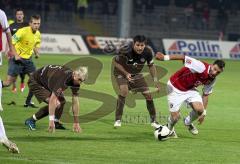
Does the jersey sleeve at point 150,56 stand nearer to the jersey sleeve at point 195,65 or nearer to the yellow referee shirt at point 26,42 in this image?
the jersey sleeve at point 195,65

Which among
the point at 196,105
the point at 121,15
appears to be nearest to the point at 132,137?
the point at 196,105

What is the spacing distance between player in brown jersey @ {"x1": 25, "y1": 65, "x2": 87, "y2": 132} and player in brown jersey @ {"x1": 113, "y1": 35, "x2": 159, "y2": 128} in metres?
1.78

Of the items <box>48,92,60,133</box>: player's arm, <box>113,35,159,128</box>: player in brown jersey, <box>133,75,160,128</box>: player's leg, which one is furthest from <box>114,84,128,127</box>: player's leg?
<box>48,92,60,133</box>: player's arm

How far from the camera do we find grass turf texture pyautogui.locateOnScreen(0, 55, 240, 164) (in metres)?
11.5

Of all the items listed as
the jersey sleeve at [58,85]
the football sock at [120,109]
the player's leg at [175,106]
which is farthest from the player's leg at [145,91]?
the jersey sleeve at [58,85]

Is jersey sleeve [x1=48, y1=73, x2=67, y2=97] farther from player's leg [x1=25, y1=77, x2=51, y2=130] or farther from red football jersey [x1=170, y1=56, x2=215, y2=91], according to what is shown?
red football jersey [x1=170, y1=56, x2=215, y2=91]

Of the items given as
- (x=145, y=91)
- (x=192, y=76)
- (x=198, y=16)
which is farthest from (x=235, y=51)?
(x=192, y=76)

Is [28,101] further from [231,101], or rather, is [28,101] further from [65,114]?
[231,101]

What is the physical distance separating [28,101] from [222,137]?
608 cm

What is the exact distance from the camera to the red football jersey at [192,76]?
45.9 ft

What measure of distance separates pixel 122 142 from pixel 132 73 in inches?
124

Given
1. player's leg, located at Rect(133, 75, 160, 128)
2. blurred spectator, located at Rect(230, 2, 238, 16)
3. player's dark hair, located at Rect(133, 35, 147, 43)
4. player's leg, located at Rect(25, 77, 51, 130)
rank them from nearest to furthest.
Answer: player's leg, located at Rect(25, 77, 51, 130) → player's dark hair, located at Rect(133, 35, 147, 43) → player's leg, located at Rect(133, 75, 160, 128) → blurred spectator, located at Rect(230, 2, 238, 16)

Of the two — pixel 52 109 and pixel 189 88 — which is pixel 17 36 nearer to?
pixel 52 109

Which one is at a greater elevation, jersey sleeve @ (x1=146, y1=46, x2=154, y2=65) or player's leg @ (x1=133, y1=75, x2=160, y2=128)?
jersey sleeve @ (x1=146, y1=46, x2=154, y2=65)
